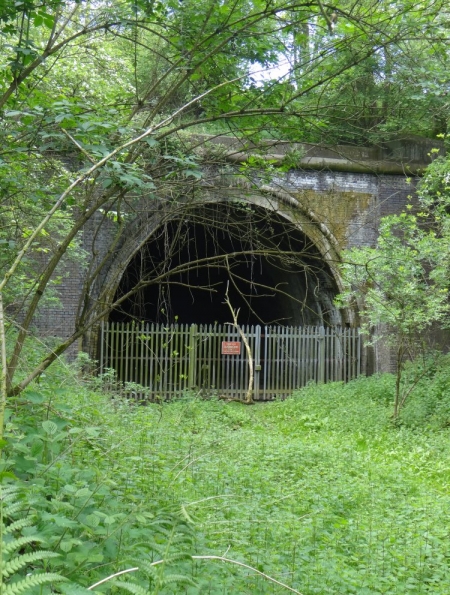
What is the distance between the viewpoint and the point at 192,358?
15.4 meters

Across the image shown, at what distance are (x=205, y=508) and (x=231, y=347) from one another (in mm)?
10975

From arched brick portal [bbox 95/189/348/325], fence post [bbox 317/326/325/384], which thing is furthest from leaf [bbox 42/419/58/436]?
fence post [bbox 317/326/325/384]

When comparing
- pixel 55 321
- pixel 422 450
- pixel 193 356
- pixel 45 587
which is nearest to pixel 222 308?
pixel 193 356

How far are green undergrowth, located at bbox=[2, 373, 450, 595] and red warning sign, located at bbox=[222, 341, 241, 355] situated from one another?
5.91m

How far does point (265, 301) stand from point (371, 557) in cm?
1661

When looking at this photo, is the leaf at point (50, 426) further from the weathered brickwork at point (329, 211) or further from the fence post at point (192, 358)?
the fence post at point (192, 358)

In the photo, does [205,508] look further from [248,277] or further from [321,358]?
[248,277]

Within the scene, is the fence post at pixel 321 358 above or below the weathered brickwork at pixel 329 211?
below

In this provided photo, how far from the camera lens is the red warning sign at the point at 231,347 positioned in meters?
15.3

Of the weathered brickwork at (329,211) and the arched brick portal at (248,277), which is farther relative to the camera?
the weathered brickwork at (329,211)

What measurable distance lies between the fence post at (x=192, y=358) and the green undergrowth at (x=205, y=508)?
573 cm

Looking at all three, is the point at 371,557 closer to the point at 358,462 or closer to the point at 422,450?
the point at 358,462

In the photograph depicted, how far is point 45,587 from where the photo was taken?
2602mm

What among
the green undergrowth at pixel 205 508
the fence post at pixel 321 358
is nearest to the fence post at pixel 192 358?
the fence post at pixel 321 358
